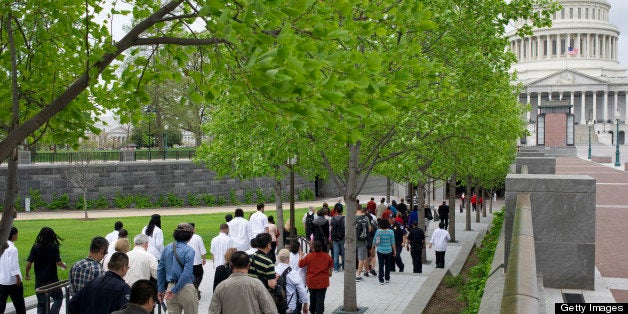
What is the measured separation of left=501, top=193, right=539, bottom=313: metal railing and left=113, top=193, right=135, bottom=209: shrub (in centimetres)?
3518

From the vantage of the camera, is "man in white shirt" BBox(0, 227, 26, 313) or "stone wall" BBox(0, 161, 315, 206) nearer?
"man in white shirt" BBox(0, 227, 26, 313)

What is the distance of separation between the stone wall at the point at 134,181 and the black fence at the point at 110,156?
0.83m

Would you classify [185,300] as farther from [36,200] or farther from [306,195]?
[306,195]

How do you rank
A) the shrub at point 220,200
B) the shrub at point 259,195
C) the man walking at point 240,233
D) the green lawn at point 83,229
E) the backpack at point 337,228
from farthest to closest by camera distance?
the shrub at point 259,195 < the shrub at point 220,200 < the green lawn at point 83,229 < the backpack at point 337,228 < the man walking at point 240,233

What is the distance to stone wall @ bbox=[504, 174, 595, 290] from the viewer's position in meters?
7.57

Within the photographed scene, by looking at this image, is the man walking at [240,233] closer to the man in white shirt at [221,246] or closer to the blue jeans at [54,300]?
the man in white shirt at [221,246]

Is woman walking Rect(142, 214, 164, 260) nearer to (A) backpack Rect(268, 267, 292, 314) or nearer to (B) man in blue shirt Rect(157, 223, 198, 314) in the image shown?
(B) man in blue shirt Rect(157, 223, 198, 314)

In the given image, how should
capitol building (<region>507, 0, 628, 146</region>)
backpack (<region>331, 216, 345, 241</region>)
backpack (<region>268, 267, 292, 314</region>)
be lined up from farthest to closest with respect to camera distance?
capitol building (<region>507, 0, 628, 146</region>)
backpack (<region>331, 216, 345, 241</region>)
backpack (<region>268, 267, 292, 314</region>)

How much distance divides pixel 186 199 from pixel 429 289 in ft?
99.5

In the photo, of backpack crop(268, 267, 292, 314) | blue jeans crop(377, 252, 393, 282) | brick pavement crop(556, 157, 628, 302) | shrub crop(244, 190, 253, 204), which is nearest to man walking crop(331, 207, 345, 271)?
blue jeans crop(377, 252, 393, 282)

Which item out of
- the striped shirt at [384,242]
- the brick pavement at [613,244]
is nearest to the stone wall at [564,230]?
the brick pavement at [613,244]

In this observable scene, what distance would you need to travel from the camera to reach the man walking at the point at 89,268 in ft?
27.9

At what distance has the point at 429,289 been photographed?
14531 millimetres

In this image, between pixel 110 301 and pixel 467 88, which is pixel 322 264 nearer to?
pixel 110 301
